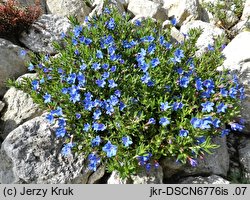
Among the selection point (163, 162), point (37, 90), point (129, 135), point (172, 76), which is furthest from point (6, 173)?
point (172, 76)

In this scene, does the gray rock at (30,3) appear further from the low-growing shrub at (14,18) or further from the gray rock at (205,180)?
the gray rock at (205,180)

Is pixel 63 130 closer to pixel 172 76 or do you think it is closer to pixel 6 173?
pixel 6 173

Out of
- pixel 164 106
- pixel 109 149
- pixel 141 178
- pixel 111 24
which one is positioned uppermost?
pixel 111 24

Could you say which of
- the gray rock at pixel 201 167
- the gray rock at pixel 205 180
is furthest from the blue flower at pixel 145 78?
the gray rock at pixel 205 180

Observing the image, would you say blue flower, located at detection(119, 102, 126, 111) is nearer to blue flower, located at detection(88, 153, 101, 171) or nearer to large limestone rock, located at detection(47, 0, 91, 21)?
blue flower, located at detection(88, 153, 101, 171)

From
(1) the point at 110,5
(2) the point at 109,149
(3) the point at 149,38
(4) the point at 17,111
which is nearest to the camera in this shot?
(2) the point at 109,149

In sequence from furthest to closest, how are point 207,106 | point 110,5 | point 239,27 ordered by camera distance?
point 239,27 → point 110,5 → point 207,106

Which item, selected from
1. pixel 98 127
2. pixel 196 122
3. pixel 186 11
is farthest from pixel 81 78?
pixel 186 11

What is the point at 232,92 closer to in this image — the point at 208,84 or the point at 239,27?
the point at 208,84
